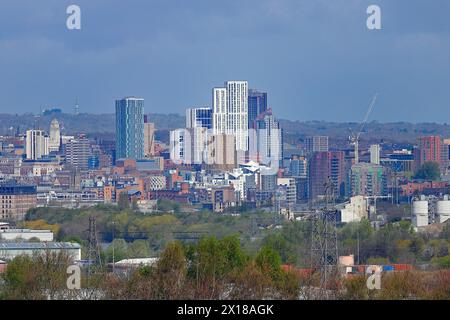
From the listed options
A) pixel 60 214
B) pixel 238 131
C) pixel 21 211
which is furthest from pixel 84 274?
pixel 238 131

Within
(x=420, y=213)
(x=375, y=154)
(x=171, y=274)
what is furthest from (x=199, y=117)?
(x=171, y=274)

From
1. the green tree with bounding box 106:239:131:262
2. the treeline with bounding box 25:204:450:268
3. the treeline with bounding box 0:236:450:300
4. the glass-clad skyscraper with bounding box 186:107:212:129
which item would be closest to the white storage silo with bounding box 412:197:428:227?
the treeline with bounding box 25:204:450:268

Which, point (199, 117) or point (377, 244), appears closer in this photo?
point (377, 244)

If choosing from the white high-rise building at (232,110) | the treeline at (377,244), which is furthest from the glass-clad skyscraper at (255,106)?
the treeline at (377,244)

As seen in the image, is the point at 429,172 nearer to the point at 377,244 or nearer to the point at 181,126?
the point at 181,126

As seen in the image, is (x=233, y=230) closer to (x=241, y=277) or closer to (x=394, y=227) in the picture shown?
(x=394, y=227)

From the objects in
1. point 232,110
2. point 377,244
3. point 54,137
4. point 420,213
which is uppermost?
point 232,110

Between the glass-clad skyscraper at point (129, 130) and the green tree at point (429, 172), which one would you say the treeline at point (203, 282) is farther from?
the glass-clad skyscraper at point (129, 130)
